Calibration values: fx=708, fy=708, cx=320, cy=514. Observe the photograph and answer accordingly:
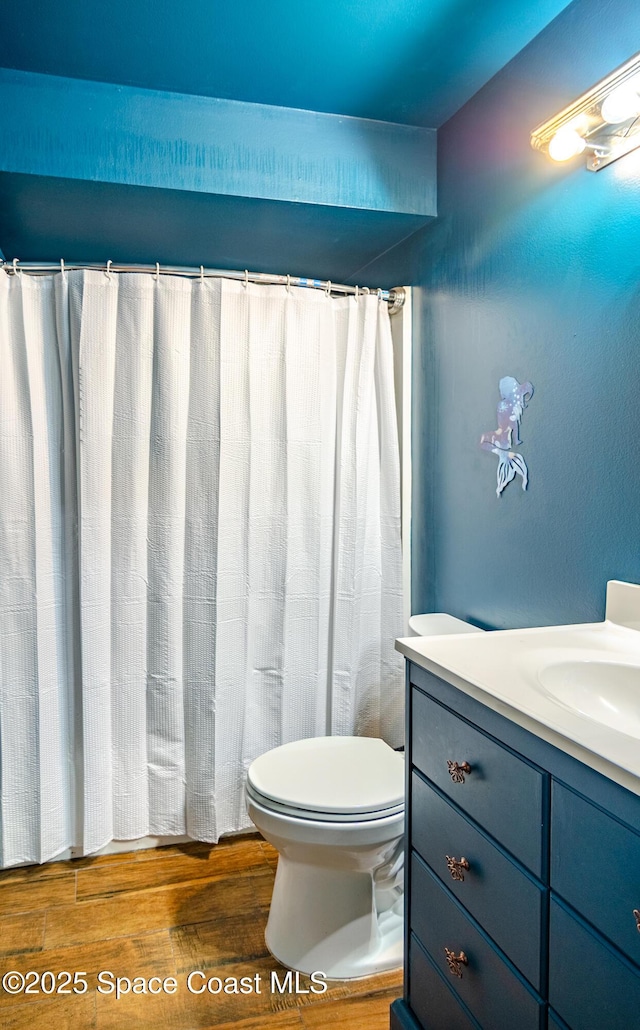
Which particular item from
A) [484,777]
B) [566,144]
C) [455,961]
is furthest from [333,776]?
[566,144]

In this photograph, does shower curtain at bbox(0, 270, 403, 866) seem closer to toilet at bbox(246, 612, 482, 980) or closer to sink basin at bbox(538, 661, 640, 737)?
toilet at bbox(246, 612, 482, 980)

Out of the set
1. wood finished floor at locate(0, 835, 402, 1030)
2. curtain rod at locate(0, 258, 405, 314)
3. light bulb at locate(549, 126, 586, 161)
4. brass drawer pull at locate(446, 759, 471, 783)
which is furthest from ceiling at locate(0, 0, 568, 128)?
wood finished floor at locate(0, 835, 402, 1030)

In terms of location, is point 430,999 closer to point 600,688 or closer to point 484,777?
point 484,777

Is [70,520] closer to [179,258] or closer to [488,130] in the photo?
[179,258]

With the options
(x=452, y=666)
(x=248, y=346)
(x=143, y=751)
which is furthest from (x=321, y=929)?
(x=248, y=346)

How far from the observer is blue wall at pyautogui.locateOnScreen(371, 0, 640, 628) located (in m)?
1.44

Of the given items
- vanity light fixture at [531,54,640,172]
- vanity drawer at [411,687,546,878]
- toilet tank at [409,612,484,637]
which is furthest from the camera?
toilet tank at [409,612,484,637]

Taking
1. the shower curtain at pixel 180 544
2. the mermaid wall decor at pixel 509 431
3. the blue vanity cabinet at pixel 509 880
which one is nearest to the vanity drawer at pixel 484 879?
the blue vanity cabinet at pixel 509 880

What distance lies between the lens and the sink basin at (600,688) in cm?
120

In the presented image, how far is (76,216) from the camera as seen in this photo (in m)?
2.09

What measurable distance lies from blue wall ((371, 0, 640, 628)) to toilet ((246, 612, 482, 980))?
1.82 feet

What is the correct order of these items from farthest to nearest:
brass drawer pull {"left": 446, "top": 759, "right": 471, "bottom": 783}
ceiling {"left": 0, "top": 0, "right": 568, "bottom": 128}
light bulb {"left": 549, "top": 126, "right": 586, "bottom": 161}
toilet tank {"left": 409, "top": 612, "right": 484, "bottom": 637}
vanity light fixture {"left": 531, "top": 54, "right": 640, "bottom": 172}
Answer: toilet tank {"left": 409, "top": 612, "right": 484, "bottom": 637} < ceiling {"left": 0, "top": 0, "right": 568, "bottom": 128} < light bulb {"left": 549, "top": 126, "right": 586, "bottom": 161} < vanity light fixture {"left": 531, "top": 54, "right": 640, "bottom": 172} < brass drawer pull {"left": 446, "top": 759, "right": 471, "bottom": 783}

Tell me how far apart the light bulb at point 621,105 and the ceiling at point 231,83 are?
1.39 feet

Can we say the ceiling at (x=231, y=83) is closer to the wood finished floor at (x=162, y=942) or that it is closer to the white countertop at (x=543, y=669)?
the white countertop at (x=543, y=669)
